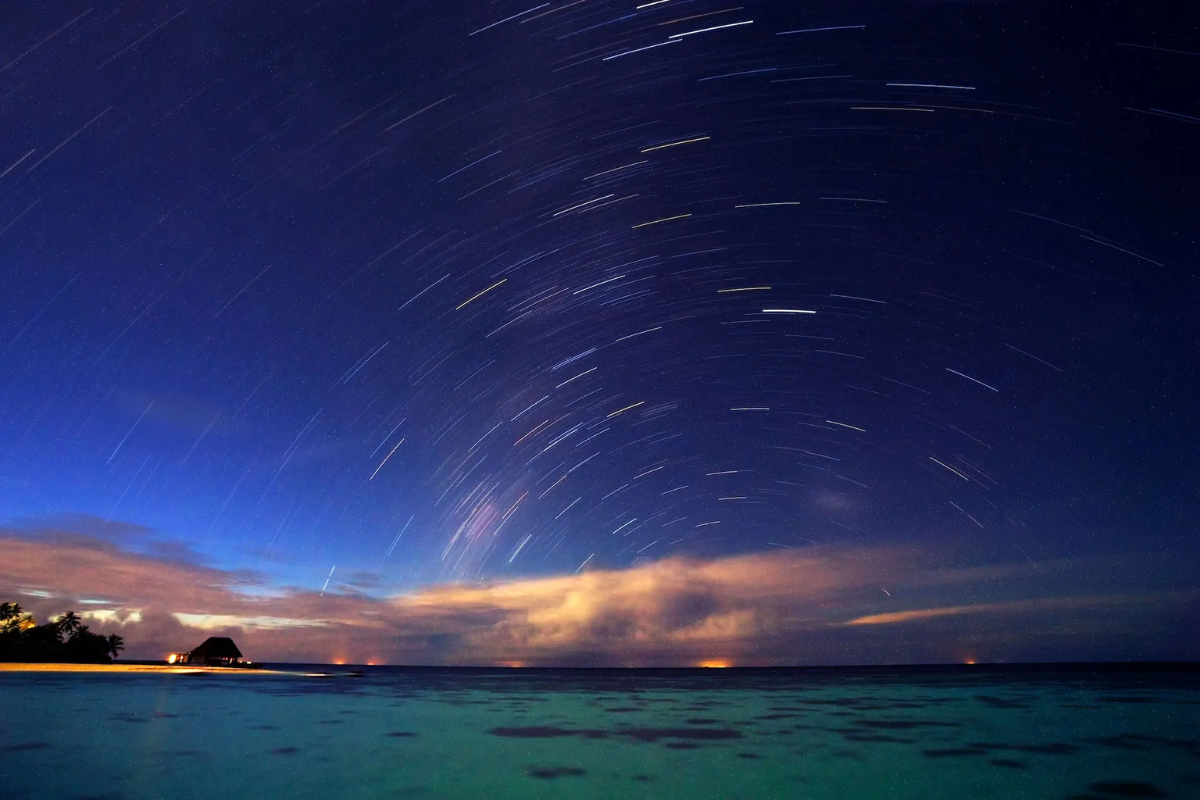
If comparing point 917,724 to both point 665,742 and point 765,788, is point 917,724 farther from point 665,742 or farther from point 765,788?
point 765,788

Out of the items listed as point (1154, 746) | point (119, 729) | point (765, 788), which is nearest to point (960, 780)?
point (765, 788)

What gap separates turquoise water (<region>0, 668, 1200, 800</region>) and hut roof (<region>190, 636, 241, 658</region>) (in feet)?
145

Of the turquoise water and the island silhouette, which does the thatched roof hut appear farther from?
the turquoise water

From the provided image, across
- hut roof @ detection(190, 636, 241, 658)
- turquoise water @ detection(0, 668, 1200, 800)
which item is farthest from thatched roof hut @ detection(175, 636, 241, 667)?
turquoise water @ detection(0, 668, 1200, 800)

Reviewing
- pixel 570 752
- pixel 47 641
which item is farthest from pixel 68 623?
pixel 570 752

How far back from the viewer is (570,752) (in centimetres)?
2428

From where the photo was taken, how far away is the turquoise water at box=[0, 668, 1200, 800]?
1791 centimetres

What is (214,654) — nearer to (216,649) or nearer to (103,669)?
(216,649)

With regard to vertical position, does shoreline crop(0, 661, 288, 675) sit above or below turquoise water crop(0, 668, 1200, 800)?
above

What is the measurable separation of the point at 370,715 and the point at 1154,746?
3624cm

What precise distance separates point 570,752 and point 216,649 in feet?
254

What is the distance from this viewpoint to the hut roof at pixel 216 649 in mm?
82938

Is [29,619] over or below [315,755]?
over

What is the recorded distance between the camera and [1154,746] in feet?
85.3
